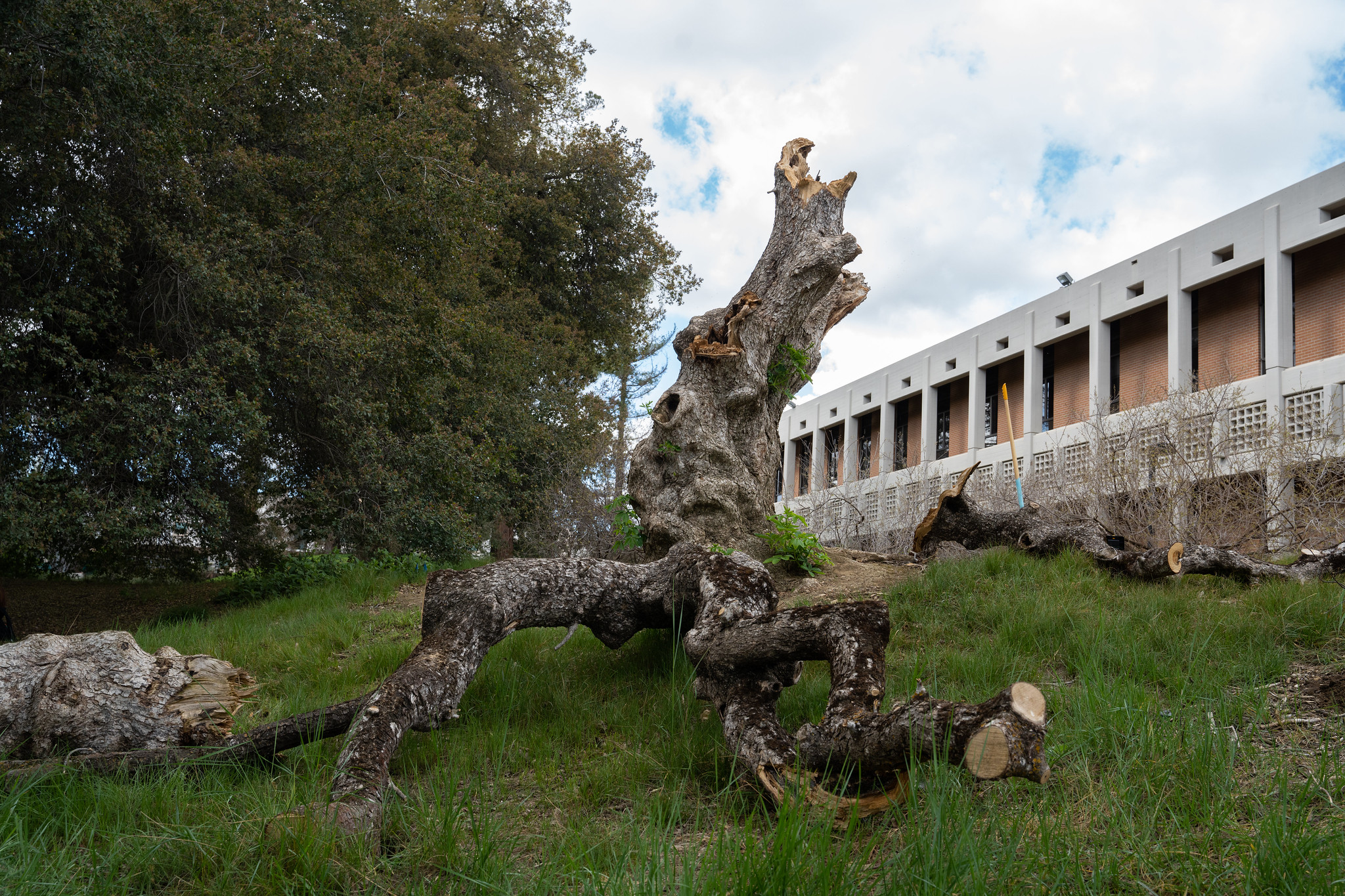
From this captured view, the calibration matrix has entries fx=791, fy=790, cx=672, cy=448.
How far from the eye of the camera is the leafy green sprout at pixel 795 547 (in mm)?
7074

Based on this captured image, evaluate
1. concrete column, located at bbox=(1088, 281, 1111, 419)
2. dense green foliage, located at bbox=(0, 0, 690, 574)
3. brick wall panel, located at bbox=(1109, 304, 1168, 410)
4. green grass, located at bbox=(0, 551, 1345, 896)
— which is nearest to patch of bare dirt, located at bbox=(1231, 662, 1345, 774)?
green grass, located at bbox=(0, 551, 1345, 896)

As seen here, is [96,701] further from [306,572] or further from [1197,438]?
[1197,438]

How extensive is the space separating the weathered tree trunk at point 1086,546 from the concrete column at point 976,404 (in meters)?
20.3

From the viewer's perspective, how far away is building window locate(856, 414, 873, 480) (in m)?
33.3

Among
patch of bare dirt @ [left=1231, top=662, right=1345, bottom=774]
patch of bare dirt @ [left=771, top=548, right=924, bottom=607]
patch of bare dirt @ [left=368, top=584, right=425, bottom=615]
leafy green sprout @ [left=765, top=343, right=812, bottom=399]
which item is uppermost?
leafy green sprout @ [left=765, top=343, right=812, bottom=399]

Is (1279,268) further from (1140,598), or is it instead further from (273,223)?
(273,223)

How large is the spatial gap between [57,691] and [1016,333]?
27.0 metres

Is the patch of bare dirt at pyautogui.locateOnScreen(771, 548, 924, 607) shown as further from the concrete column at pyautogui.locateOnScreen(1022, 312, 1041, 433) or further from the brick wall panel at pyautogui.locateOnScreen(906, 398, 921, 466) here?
the brick wall panel at pyautogui.locateOnScreen(906, 398, 921, 466)

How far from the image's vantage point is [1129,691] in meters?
3.57

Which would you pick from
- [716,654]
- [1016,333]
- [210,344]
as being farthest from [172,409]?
[1016,333]

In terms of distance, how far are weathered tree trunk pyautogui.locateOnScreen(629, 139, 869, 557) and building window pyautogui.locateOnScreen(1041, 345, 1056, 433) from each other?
1972 cm

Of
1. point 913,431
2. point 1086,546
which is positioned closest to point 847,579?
point 1086,546

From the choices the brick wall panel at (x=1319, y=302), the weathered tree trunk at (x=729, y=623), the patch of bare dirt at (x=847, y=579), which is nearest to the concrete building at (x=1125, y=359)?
the brick wall panel at (x=1319, y=302)

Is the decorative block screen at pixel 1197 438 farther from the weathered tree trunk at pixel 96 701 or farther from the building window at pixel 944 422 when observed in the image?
the building window at pixel 944 422
